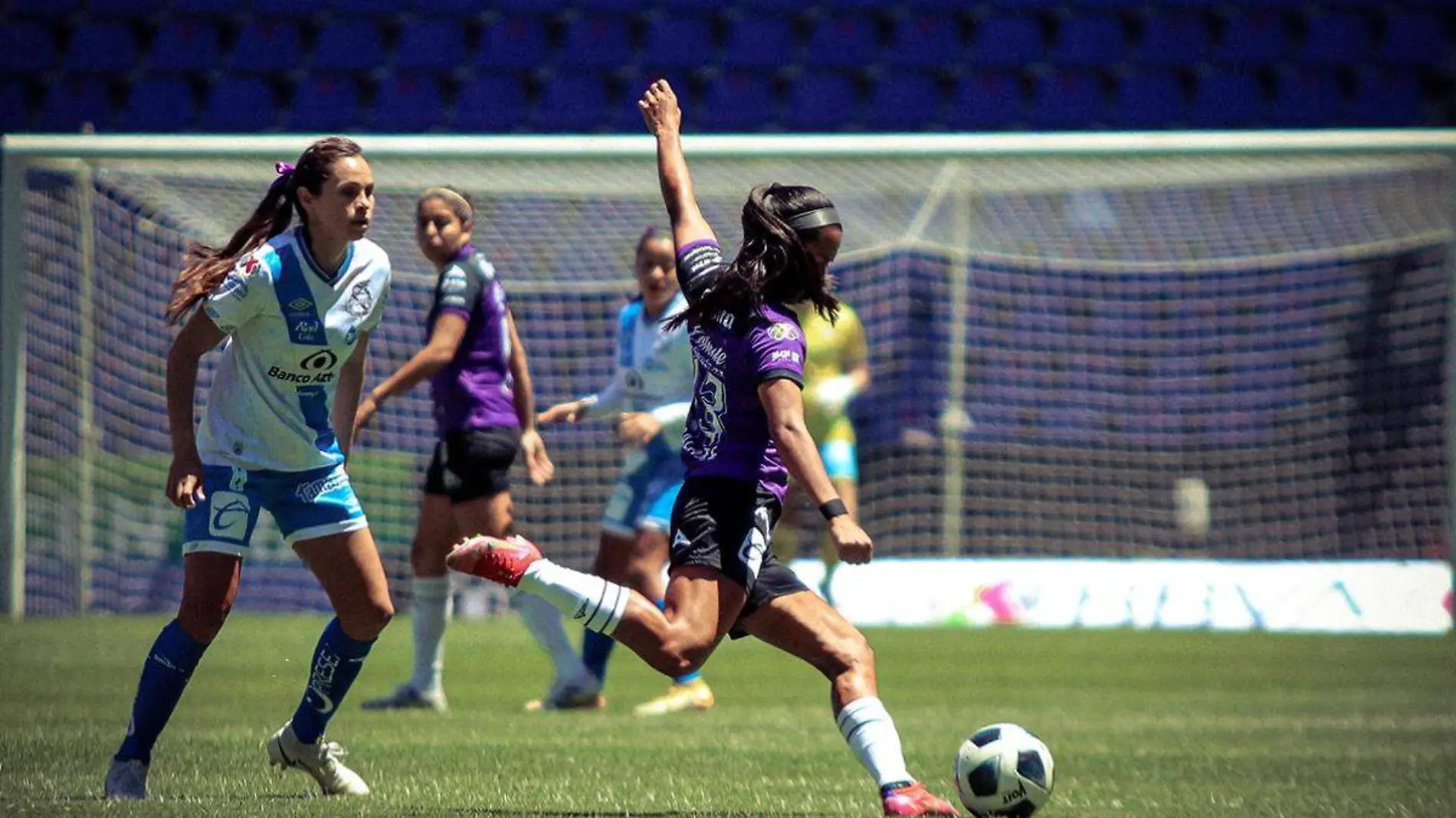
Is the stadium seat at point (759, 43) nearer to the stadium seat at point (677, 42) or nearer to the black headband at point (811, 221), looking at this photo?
the stadium seat at point (677, 42)

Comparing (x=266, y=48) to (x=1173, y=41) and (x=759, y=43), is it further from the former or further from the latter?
(x=1173, y=41)

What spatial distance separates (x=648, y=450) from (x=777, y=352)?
4.16 metres

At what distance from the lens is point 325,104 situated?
72.8 ft

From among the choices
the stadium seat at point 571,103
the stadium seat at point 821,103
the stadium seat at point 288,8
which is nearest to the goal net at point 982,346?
the stadium seat at point 821,103

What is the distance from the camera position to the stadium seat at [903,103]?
2203cm

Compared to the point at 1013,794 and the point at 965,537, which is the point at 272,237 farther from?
the point at 965,537

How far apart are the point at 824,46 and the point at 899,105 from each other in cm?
159

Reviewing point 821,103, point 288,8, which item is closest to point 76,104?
point 288,8

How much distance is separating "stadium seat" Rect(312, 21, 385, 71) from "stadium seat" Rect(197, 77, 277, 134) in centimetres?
82

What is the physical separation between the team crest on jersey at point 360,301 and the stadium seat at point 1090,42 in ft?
60.7

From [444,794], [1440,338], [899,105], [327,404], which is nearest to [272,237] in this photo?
[327,404]

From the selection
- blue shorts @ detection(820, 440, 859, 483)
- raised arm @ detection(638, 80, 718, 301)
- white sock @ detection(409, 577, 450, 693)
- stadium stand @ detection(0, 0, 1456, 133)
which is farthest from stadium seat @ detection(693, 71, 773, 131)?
raised arm @ detection(638, 80, 718, 301)

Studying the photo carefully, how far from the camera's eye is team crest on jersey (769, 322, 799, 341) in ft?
15.7

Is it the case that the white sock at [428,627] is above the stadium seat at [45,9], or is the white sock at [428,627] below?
below
